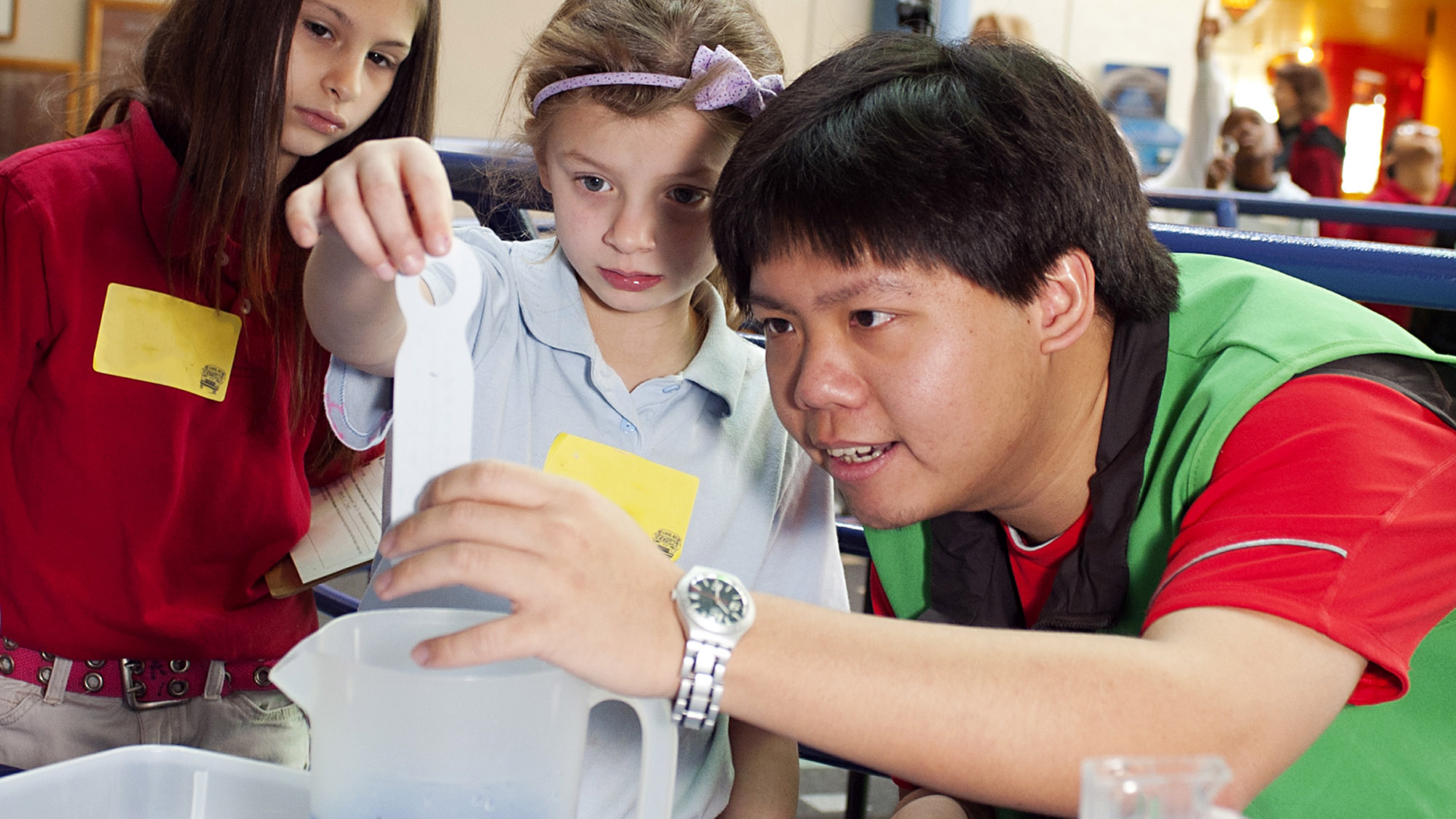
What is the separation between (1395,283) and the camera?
1308 mm

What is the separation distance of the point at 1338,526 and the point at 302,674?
68cm

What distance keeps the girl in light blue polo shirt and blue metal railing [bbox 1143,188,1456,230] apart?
58.8 inches

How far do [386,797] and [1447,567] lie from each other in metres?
0.76

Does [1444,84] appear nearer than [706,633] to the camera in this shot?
No

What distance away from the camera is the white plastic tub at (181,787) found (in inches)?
31.6

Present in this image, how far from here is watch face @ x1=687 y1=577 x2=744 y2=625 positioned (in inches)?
27.4

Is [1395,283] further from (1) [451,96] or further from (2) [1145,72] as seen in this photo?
(2) [1145,72]

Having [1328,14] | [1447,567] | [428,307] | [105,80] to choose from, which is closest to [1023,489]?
[1447,567]

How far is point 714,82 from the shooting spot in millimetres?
1176

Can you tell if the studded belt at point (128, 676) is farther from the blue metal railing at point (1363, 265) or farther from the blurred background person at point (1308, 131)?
the blurred background person at point (1308, 131)

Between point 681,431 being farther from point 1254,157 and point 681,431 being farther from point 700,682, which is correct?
point 1254,157

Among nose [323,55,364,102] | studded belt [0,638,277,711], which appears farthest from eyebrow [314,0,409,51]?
studded belt [0,638,277,711]

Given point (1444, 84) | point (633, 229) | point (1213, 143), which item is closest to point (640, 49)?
point (633, 229)

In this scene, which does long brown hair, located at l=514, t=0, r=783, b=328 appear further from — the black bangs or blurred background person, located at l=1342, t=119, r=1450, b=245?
blurred background person, located at l=1342, t=119, r=1450, b=245
